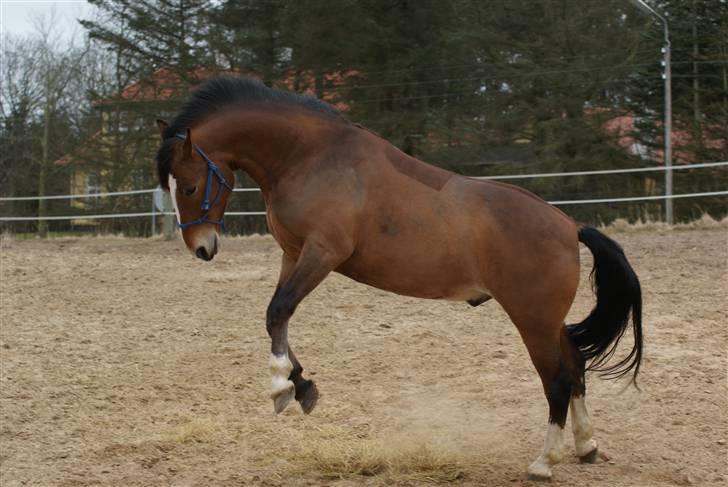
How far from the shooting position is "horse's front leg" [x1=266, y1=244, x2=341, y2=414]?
161 inches

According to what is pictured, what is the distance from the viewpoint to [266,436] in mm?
5477

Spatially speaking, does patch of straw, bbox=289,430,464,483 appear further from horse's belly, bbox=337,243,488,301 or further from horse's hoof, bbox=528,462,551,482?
horse's belly, bbox=337,243,488,301

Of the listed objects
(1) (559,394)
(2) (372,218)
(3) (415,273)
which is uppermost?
(2) (372,218)

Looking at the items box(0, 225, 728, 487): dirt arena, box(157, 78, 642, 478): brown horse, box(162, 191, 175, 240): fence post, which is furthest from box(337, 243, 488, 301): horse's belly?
box(162, 191, 175, 240): fence post

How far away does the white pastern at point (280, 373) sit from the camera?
13.4 ft

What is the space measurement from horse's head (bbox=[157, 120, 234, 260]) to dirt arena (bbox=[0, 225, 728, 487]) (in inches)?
59.5

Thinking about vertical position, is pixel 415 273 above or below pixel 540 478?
above

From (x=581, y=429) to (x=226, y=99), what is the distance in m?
3.08

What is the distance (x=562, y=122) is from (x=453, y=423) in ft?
48.8

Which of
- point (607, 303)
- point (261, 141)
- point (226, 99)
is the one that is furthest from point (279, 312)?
point (607, 303)

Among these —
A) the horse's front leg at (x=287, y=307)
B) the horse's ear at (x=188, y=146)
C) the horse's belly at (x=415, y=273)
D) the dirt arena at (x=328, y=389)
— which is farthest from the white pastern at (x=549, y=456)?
the horse's ear at (x=188, y=146)

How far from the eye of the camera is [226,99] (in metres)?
4.72

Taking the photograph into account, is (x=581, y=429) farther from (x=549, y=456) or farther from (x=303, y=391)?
(x=303, y=391)

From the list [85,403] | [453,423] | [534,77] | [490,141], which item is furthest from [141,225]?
[453,423]
